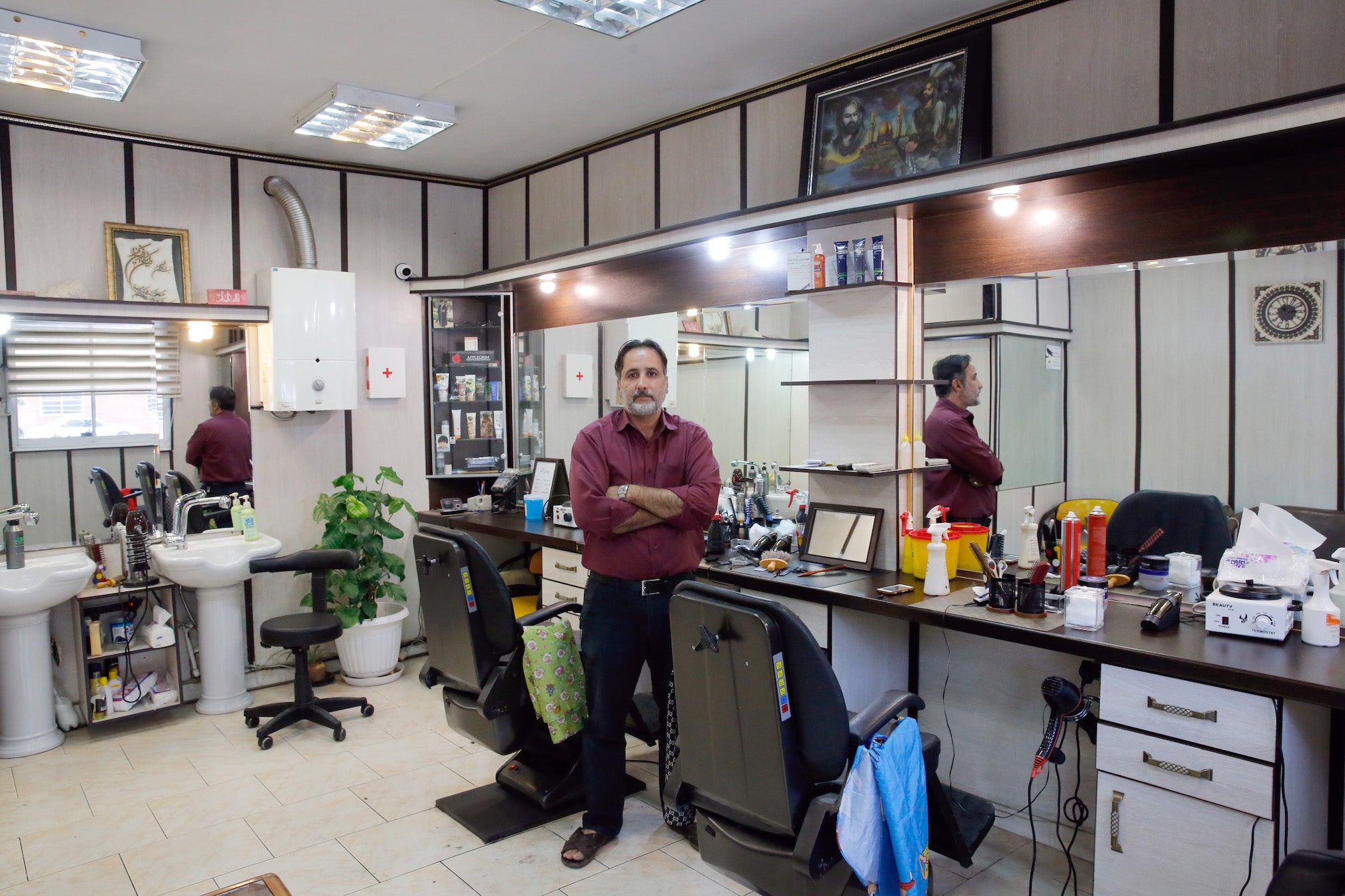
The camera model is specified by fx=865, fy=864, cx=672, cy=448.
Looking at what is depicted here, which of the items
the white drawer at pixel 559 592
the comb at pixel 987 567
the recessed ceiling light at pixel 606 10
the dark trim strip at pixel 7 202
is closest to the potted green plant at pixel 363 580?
the white drawer at pixel 559 592

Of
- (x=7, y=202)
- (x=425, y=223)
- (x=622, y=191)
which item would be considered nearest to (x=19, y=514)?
(x=7, y=202)

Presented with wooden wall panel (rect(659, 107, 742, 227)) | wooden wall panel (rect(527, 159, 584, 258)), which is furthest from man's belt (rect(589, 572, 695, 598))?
wooden wall panel (rect(527, 159, 584, 258))

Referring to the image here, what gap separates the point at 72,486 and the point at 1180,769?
16.4ft

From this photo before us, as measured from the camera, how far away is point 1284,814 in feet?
7.02

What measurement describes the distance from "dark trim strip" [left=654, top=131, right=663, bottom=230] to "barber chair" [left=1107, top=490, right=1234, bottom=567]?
2616 mm

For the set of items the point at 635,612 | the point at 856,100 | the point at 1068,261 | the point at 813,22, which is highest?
the point at 813,22

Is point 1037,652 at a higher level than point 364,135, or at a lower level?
lower

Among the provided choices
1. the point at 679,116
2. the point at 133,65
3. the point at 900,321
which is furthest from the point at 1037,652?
the point at 133,65

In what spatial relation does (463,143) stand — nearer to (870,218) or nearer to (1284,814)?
(870,218)

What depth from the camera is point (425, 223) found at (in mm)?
Result: 5629

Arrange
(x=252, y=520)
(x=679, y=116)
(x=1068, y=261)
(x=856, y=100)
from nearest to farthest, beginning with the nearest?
(x=1068, y=261) < (x=856, y=100) < (x=679, y=116) < (x=252, y=520)

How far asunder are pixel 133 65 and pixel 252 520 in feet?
7.71

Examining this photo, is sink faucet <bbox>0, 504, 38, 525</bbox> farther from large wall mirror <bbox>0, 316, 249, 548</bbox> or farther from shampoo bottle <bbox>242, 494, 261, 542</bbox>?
shampoo bottle <bbox>242, 494, 261, 542</bbox>

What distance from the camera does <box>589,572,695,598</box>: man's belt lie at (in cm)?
302
